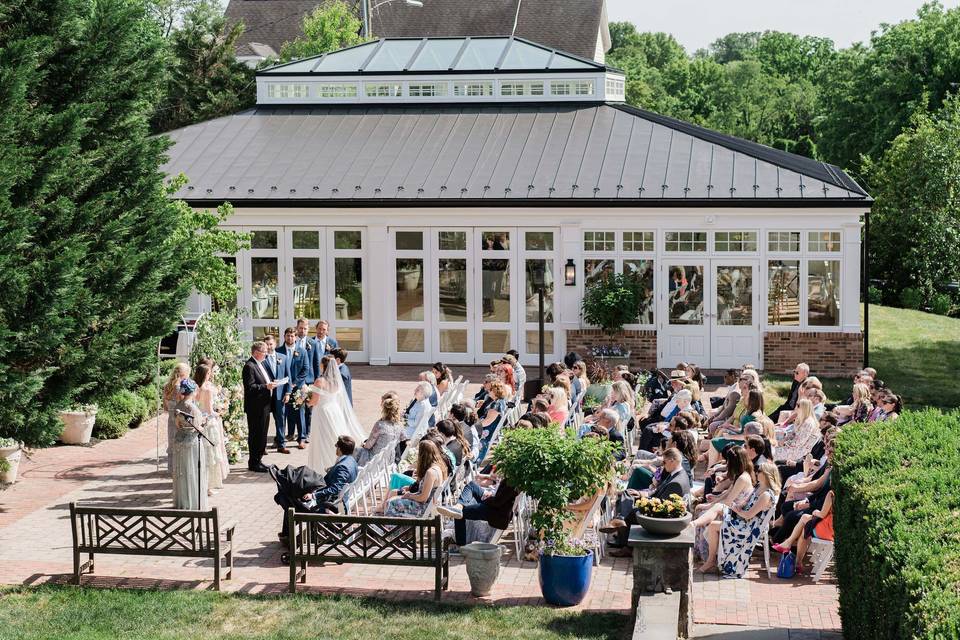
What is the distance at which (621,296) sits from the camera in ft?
72.7

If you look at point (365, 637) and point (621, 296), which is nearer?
point (365, 637)

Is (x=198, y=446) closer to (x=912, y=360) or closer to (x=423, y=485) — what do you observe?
(x=423, y=485)

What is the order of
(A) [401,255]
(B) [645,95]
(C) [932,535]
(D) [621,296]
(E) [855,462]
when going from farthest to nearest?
1. (B) [645,95]
2. (A) [401,255]
3. (D) [621,296]
4. (E) [855,462]
5. (C) [932,535]

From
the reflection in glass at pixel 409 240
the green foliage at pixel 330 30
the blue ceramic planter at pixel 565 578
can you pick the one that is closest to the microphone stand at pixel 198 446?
the blue ceramic planter at pixel 565 578

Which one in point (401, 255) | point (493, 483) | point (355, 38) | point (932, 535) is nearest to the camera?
point (932, 535)

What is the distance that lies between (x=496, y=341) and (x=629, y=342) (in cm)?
262

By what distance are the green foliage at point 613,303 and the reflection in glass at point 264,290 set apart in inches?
242

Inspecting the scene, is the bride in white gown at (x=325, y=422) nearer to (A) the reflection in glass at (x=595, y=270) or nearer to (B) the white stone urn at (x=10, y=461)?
(B) the white stone urn at (x=10, y=461)

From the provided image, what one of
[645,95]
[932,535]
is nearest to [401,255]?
[932,535]

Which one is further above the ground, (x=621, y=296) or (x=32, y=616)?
(x=621, y=296)

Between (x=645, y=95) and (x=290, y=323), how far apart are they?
1778 inches

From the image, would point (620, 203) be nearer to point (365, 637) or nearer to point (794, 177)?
point (794, 177)

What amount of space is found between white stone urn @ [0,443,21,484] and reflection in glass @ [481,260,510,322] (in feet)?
35.1

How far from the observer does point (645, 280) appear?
22875mm
